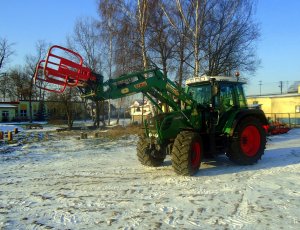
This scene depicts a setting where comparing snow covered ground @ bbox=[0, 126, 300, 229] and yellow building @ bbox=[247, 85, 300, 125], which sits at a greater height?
yellow building @ bbox=[247, 85, 300, 125]

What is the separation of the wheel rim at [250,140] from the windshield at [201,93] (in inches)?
57.5

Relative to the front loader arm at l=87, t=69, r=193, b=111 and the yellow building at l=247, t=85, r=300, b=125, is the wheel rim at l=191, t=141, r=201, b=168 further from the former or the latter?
the yellow building at l=247, t=85, r=300, b=125

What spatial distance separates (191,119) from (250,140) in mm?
2160

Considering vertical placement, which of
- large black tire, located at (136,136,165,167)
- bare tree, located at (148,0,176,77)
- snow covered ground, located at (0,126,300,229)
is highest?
bare tree, located at (148,0,176,77)

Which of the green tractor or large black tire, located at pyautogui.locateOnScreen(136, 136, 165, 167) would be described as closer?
the green tractor

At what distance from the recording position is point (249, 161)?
400 inches

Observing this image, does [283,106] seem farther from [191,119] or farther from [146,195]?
[146,195]

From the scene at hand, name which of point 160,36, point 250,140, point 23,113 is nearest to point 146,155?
point 250,140

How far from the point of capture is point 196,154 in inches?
352

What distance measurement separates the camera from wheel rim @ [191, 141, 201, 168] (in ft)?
28.9

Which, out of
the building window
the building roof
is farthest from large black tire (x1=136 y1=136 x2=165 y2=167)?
the building window

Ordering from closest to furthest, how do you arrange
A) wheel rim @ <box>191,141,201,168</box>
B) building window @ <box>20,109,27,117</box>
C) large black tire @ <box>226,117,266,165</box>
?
wheel rim @ <box>191,141,201,168</box>
large black tire @ <box>226,117,266,165</box>
building window @ <box>20,109,27,117</box>

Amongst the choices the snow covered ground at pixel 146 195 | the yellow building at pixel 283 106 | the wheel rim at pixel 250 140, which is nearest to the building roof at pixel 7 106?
the yellow building at pixel 283 106

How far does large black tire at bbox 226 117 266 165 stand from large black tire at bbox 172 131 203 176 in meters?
1.55
